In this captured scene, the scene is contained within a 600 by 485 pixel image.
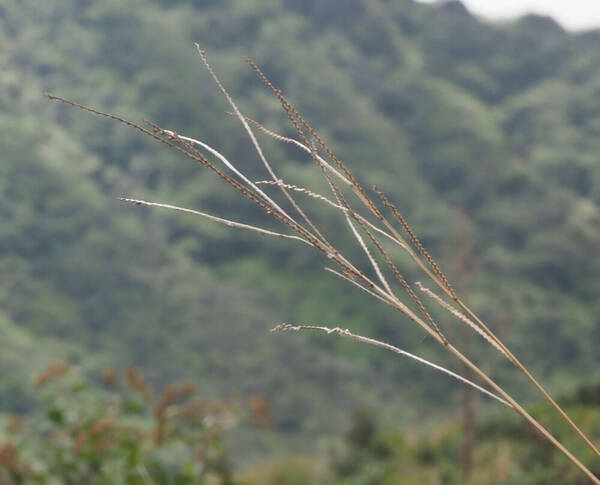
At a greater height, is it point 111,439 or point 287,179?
point 111,439

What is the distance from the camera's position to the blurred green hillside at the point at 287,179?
20734 mm

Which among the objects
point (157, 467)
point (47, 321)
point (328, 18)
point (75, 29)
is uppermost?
point (157, 467)

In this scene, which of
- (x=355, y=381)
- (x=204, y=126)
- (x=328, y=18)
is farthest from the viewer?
(x=328, y=18)

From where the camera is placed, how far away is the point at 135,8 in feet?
100

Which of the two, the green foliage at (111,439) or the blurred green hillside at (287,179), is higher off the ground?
the green foliage at (111,439)

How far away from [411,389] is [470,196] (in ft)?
30.0

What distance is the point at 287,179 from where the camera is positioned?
→ 25.5 meters

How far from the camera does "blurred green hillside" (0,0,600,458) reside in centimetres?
2073

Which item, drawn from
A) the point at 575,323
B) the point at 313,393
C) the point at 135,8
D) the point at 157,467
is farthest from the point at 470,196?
the point at 157,467

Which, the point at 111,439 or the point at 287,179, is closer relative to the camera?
the point at 111,439

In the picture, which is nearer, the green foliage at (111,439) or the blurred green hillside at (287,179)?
the green foliage at (111,439)

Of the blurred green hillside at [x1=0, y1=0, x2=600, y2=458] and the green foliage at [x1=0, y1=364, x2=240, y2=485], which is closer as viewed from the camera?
the green foliage at [x1=0, y1=364, x2=240, y2=485]

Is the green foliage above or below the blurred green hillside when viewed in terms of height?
above

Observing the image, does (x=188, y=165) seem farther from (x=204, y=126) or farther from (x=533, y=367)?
(x=533, y=367)
